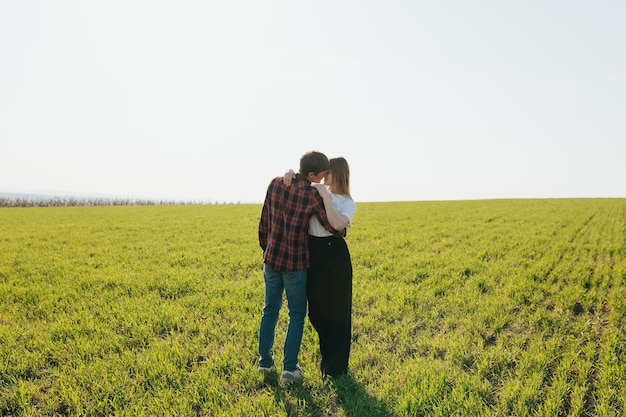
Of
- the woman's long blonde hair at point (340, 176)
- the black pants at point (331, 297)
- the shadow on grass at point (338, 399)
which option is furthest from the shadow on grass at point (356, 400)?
the woman's long blonde hair at point (340, 176)

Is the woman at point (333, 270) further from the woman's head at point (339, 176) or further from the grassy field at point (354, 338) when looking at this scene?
the grassy field at point (354, 338)

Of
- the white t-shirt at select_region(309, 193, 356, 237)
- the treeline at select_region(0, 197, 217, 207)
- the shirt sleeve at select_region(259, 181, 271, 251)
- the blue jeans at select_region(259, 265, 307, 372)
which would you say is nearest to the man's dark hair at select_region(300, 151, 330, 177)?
the white t-shirt at select_region(309, 193, 356, 237)

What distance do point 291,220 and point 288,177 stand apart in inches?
16.4

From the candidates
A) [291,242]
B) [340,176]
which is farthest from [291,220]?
[340,176]

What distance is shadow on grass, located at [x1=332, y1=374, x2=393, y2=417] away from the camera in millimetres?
3807

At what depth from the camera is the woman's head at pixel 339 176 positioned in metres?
4.14

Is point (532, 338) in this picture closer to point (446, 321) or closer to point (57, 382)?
point (446, 321)

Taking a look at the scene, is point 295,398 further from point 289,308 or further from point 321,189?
point 321,189

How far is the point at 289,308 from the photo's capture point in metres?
4.25

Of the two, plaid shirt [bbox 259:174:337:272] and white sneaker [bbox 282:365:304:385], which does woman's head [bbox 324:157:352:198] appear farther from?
white sneaker [bbox 282:365:304:385]

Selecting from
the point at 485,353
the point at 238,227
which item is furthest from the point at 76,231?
the point at 485,353

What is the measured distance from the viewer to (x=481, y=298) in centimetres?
742

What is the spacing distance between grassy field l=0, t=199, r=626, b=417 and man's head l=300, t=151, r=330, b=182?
221 cm

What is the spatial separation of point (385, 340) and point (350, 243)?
8226 millimetres
